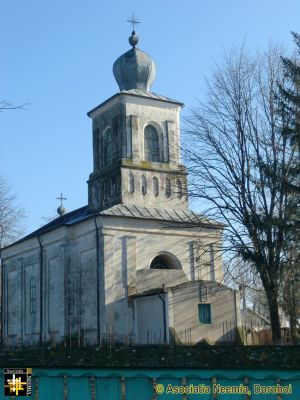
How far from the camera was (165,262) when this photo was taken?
3186cm

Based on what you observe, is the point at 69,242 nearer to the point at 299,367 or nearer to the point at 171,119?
the point at 171,119

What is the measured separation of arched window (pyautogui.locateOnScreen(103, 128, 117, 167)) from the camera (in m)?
33.6

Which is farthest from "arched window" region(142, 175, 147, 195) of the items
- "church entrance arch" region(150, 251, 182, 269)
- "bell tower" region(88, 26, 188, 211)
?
"church entrance arch" region(150, 251, 182, 269)

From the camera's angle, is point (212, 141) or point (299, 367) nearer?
point (299, 367)

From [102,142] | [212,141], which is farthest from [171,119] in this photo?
[212,141]

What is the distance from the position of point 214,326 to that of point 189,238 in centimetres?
507

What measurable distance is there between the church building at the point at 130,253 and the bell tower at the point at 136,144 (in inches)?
2.0

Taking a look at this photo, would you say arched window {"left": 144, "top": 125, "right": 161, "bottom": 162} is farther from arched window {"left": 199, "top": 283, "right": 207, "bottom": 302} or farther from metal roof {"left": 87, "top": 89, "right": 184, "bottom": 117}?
arched window {"left": 199, "top": 283, "right": 207, "bottom": 302}

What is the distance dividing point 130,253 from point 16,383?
2051 cm

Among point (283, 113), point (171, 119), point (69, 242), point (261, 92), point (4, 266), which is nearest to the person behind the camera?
point (283, 113)

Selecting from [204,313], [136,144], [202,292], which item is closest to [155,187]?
[136,144]

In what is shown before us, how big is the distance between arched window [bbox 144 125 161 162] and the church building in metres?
0.05

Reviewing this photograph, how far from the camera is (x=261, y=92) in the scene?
23.2 m

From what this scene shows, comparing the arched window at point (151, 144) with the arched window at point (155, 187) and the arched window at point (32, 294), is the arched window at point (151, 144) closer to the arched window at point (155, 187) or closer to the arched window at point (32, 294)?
the arched window at point (155, 187)
